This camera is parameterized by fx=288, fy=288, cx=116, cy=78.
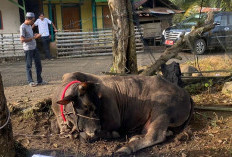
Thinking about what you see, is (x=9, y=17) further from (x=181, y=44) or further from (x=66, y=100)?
(x=66, y=100)

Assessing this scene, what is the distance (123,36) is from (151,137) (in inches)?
116

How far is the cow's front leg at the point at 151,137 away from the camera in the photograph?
417 cm

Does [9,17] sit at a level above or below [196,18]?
above

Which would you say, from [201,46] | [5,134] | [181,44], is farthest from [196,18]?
[5,134]

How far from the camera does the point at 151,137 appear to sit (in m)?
4.40

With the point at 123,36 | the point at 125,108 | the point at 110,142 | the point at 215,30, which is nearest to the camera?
the point at 110,142

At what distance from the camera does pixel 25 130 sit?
5.16 metres

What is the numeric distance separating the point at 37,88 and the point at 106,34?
990 cm

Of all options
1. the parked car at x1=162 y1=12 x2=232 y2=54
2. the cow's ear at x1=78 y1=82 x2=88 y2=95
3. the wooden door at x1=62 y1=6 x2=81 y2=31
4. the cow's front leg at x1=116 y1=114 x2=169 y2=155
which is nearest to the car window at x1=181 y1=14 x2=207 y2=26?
the parked car at x1=162 y1=12 x2=232 y2=54

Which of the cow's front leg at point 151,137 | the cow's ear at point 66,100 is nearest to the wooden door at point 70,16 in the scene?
the cow's front leg at point 151,137

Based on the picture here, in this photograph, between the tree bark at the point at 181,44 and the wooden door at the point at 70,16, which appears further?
the wooden door at the point at 70,16

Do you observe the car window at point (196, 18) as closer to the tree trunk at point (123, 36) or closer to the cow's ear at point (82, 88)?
the tree trunk at point (123, 36)

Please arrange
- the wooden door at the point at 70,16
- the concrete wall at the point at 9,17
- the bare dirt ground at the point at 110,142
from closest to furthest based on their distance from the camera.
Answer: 1. the bare dirt ground at the point at 110,142
2. the concrete wall at the point at 9,17
3. the wooden door at the point at 70,16

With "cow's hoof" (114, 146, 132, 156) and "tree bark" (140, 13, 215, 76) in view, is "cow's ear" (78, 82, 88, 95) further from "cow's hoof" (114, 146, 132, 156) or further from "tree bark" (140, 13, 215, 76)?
"tree bark" (140, 13, 215, 76)
